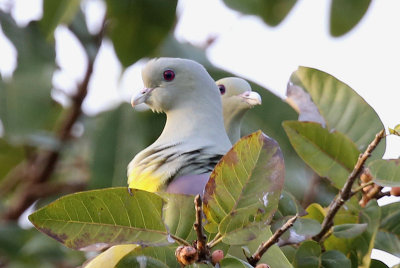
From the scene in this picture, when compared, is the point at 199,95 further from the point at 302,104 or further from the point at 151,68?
the point at 302,104

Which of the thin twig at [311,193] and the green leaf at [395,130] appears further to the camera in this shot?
the thin twig at [311,193]

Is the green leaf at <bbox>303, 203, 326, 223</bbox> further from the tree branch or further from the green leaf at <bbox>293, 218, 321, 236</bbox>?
the tree branch

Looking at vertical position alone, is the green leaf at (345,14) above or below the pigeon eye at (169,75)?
above

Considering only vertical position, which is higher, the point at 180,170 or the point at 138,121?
the point at 180,170

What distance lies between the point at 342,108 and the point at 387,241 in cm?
25

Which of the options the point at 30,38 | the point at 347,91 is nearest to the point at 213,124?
the point at 347,91

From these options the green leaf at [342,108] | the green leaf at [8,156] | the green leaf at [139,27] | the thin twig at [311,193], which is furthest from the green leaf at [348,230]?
the green leaf at [8,156]

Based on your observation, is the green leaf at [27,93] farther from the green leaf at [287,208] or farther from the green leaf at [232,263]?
the green leaf at [232,263]

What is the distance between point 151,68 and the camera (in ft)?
5.55

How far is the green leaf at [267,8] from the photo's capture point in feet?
6.53

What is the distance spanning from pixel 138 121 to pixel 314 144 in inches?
37.9

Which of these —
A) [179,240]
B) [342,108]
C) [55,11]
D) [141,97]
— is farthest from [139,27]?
[179,240]

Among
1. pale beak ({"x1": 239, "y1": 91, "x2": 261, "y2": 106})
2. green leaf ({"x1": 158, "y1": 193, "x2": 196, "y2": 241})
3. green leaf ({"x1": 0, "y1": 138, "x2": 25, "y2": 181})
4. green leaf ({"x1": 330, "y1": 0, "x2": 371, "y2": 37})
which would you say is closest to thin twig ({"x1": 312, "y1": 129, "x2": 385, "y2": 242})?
green leaf ({"x1": 158, "y1": 193, "x2": 196, "y2": 241})

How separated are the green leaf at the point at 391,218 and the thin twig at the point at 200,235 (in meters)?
0.39
